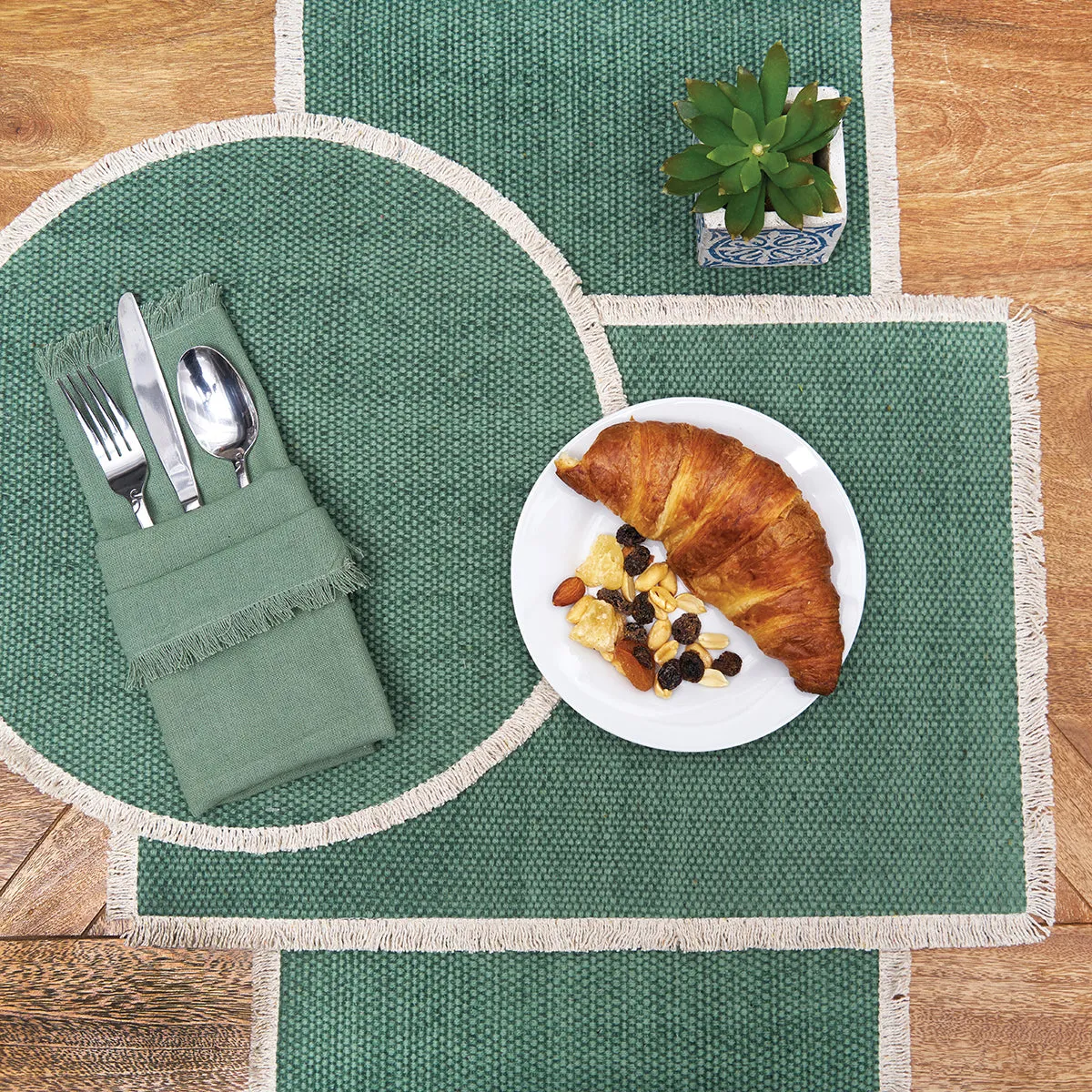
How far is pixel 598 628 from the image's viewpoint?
94cm

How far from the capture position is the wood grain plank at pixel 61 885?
3.34 ft

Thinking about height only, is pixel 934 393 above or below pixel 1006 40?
below

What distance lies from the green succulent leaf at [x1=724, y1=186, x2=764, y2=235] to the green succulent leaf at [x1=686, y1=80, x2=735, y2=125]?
2.9 inches

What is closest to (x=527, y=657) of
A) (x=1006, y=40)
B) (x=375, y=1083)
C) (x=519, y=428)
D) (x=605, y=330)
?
(x=519, y=428)

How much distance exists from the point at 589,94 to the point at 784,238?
319 mm

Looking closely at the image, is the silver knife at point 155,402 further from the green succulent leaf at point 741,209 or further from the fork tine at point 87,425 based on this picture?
the green succulent leaf at point 741,209

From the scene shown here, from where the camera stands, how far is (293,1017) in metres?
1.00

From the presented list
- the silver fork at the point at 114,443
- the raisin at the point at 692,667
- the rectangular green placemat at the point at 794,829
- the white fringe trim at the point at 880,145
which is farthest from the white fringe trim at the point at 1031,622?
the silver fork at the point at 114,443

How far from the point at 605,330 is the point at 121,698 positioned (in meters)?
0.72

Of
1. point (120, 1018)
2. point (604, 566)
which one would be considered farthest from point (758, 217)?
point (120, 1018)

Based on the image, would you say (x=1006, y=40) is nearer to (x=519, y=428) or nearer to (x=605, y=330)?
(x=605, y=330)

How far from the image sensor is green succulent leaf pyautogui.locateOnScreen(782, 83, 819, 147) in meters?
0.83

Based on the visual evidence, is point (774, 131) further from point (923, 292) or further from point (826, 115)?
point (923, 292)

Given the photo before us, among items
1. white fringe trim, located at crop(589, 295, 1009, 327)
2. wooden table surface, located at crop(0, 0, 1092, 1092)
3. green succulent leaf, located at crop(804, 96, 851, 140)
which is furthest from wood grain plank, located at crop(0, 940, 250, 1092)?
green succulent leaf, located at crop(804, 96, 851, 140)
